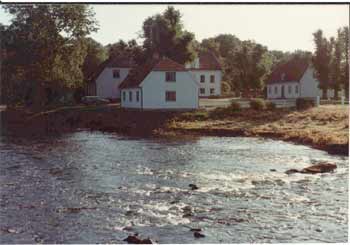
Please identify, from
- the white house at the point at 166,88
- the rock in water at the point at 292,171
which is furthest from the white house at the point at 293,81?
the rock in water at the point at 292,171

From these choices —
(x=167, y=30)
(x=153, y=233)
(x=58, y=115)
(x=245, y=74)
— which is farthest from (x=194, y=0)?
(x=245, y=74)

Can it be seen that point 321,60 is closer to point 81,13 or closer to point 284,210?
point 81,13

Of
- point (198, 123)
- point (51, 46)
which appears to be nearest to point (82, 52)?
point (51, 46)

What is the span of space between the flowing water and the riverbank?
Result: 17.2 ft

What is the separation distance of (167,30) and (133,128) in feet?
71.7

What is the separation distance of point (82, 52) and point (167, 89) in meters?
11.0

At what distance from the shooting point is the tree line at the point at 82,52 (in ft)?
102

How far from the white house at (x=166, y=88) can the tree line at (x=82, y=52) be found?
4.07 meters

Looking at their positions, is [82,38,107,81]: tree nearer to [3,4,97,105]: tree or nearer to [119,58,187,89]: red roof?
[3,4,97,105]: tree

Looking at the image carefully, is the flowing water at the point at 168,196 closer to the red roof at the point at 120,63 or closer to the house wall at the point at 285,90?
the house wall at the point at 285,90

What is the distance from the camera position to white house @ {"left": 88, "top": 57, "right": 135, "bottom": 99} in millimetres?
70000

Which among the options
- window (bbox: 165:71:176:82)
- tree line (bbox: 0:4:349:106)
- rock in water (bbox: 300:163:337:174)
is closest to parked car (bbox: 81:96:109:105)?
tree line (bbox: 0:4:349:106)

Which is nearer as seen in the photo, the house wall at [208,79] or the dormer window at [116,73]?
the dormer window at [116,73]

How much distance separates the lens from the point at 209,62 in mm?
75812
